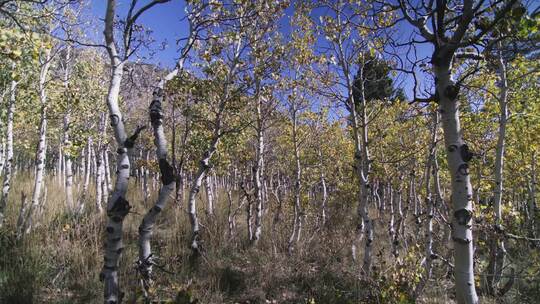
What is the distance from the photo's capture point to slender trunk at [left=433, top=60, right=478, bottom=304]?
271 cm

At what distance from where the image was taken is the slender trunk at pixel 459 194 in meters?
2.71

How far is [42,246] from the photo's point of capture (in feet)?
18.1

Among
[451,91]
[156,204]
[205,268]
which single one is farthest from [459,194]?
[205,268]

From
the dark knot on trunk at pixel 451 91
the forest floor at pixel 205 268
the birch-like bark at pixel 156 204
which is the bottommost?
the forest floor at pixel 205 268

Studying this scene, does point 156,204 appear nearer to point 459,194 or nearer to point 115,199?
point 115,199

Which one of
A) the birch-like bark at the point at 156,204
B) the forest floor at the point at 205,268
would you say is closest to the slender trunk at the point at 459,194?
the forest floor at the point at 205,268

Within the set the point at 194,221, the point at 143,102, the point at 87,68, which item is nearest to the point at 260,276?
the point at 194,221

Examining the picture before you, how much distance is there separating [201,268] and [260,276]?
1.22 m

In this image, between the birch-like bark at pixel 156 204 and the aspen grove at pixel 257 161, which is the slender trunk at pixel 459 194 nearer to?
the aspen grove at pixel 257 161

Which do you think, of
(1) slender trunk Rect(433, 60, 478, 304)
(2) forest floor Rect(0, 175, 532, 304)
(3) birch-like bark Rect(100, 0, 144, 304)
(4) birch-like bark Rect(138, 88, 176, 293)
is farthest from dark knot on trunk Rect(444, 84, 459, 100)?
(3) birch-like bark Rect(100, 0, 144, 304)

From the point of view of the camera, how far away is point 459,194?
9.04 feet

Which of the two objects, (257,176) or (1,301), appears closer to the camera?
(1,301)

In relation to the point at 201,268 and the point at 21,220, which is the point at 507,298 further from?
the point at 21,220

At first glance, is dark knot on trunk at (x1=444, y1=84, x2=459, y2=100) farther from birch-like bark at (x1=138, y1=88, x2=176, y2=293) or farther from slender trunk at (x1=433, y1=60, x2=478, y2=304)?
birch-like bark at (x1=138, y1=88, x2=176, y2=293)
